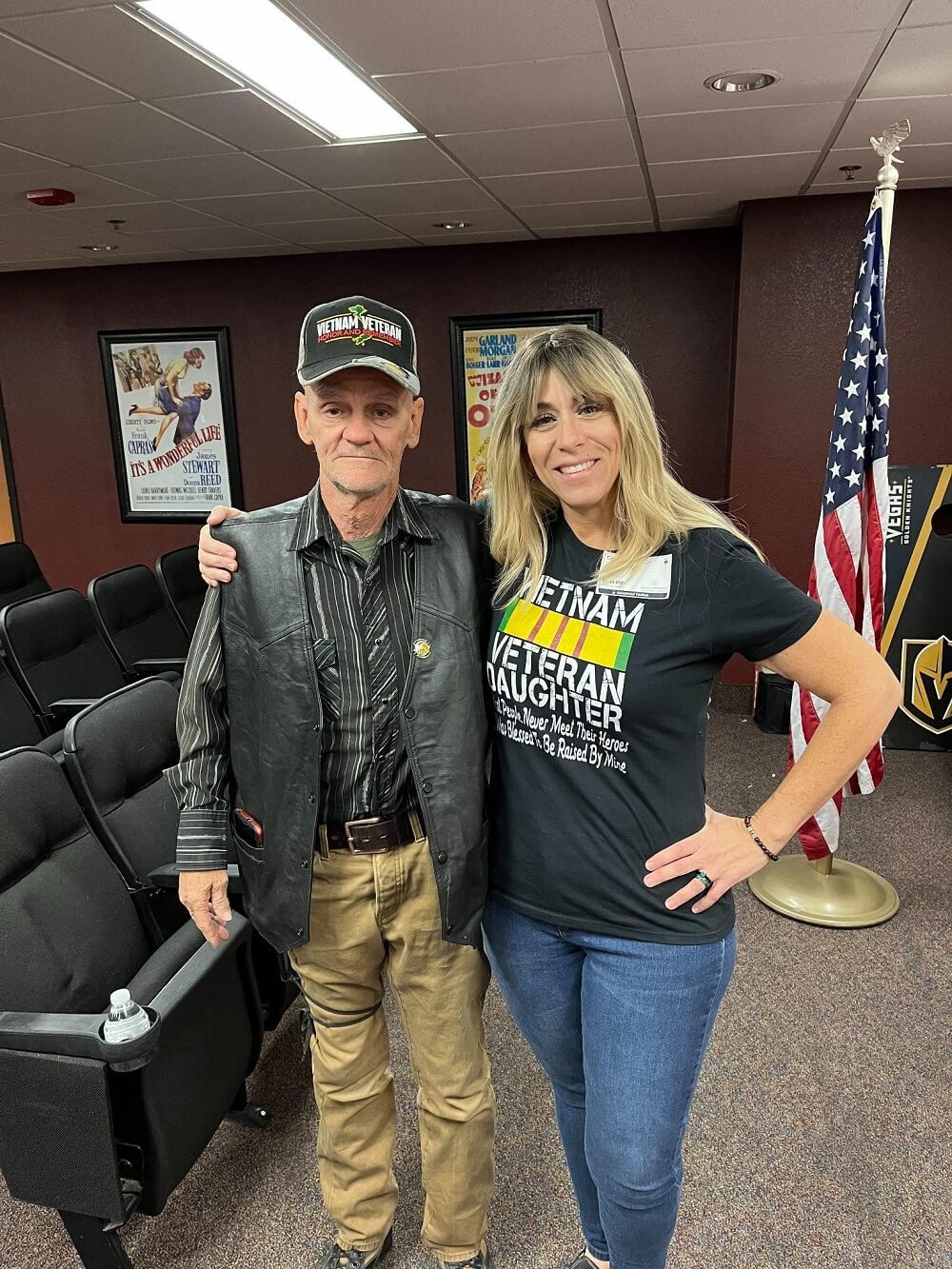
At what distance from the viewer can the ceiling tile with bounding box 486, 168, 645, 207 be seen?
3602mm

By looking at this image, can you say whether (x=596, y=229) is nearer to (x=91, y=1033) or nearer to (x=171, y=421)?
(x=171, y=421)

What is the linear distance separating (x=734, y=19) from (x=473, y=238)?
2.98 metres

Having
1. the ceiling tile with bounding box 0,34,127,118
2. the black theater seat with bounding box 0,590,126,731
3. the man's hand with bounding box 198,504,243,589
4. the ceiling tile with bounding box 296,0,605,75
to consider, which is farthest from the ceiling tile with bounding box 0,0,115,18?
the black theater seat with bounding box 0,590,126,731

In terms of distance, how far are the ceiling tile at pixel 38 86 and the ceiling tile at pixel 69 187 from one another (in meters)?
0.68

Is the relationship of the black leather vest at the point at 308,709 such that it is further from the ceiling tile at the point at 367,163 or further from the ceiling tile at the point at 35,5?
the ceiling tile at the point at 367,163

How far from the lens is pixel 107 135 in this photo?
2951mm

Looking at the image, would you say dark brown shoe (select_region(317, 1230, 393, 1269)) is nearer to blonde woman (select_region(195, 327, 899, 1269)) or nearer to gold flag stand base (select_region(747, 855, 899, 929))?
blonde woman (select_region(195, 327, 899, 1269))

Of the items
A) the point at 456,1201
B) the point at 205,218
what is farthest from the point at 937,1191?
the point at 205,218

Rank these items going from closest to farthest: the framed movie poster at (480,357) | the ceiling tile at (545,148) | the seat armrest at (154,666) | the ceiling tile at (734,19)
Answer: the ceiling tile at (734,19) < the ceiling tile at (545,148) < the seat armrest at (154,666) < the framed movie poster at (480,357)

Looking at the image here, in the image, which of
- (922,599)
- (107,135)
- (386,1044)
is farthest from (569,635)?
(922,599)

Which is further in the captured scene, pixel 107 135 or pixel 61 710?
pixel 61 710

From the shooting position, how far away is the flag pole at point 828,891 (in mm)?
2793

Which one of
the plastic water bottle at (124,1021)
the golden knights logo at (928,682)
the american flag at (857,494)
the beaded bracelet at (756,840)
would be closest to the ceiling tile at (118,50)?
the american flag at (857,494)

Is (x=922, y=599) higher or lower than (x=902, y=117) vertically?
lower
